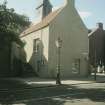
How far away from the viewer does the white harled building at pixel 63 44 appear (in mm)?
34688

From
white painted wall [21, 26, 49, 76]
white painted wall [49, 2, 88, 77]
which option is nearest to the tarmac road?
white painted wall [49, 2, 88, 77]

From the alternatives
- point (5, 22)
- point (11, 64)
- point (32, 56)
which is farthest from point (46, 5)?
point (5, 22)

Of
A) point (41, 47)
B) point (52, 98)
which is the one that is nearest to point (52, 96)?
point (52, 98)

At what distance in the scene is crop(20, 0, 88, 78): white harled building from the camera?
34.7 m

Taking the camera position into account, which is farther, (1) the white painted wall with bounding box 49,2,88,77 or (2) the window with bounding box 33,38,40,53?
(2) the window with bounding box 33,38,40,53

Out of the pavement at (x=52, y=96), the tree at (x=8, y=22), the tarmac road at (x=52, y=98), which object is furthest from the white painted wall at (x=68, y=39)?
the tarmac road at (x=52, y=98)

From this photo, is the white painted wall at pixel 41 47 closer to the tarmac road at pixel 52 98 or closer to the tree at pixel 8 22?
the tree at pixel 8 22

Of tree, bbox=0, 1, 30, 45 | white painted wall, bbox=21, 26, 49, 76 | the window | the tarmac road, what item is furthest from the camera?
the window

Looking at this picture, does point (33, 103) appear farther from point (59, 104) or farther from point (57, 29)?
point (57, 29)

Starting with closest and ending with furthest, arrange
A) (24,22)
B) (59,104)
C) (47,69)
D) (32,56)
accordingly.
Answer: (59,104) < (24,22) < (47,69) < (32,56)

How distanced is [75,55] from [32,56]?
665 centimetres

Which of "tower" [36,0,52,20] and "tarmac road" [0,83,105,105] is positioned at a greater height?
"tower" [36,0,52,20]

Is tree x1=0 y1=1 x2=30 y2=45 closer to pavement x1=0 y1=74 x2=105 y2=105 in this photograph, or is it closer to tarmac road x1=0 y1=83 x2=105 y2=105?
pavement x1=0 y1=74 x2=105 y2=105

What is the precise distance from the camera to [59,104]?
496 inches
